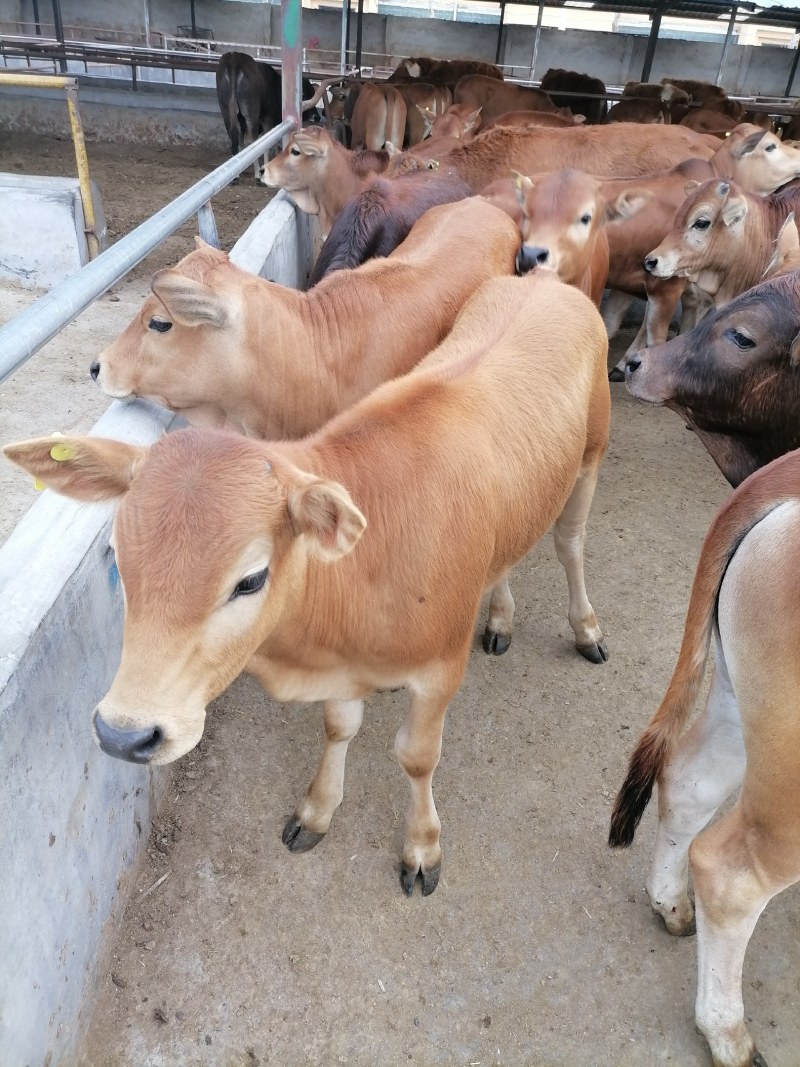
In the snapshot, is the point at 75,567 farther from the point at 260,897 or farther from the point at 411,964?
the point at 411,964

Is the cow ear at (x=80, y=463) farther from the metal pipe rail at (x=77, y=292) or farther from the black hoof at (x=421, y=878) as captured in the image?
the black hoof at (x=421, y=878)

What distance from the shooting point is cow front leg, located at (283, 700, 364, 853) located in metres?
2.87

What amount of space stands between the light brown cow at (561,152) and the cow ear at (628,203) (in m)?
1.31

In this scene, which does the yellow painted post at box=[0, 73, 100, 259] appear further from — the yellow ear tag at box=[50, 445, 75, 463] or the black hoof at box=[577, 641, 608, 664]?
the black hoof at box=[577, 641, 608, 664]

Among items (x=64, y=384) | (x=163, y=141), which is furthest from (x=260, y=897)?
(x=163, y=141)

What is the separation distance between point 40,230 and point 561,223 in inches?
173

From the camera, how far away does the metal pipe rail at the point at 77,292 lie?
5.62 feet

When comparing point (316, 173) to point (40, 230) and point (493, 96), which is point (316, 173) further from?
point (493, 96)

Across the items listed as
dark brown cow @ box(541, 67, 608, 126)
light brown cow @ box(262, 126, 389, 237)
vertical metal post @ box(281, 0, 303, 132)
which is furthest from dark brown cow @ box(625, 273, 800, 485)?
dark brown cow @ box(541, 67, 608, 126)

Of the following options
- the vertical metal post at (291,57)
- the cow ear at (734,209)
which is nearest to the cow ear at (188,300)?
→ the cow ear at (734,209)

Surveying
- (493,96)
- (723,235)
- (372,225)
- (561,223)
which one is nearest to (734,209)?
(723,235)

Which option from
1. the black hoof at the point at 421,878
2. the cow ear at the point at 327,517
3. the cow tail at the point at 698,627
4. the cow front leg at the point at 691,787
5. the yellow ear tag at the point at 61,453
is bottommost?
the black hoof at the point at 421,878

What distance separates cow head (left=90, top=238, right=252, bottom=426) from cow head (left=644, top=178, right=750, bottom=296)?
3.62m

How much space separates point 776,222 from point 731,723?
15.9 feet
